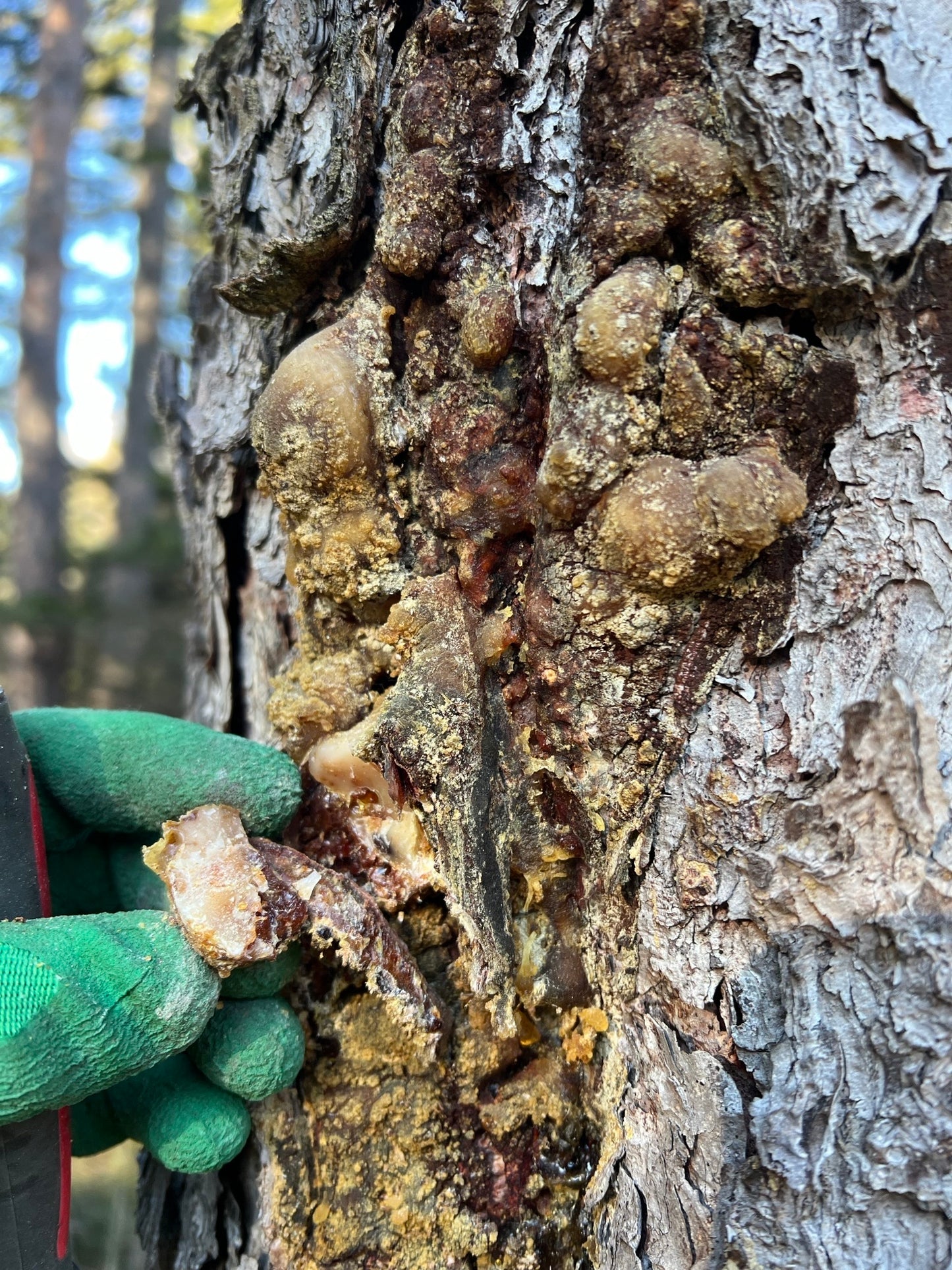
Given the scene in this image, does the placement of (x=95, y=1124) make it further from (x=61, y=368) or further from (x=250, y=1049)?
(x=61, y=368)

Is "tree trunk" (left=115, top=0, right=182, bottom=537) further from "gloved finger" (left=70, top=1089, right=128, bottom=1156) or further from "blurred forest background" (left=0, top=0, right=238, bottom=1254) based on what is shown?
"gloved finger" (left=70, top=1089, right=128, bottom=1156)

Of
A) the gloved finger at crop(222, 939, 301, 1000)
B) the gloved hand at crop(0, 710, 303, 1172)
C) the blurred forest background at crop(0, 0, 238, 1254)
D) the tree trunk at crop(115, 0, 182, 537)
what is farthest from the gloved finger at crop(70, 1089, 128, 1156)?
the tree trunk at crop(115, 0, 182, 537)

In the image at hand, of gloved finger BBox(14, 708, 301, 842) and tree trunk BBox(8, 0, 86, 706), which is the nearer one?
gloved finger BBox(14, 708, 301, 842)

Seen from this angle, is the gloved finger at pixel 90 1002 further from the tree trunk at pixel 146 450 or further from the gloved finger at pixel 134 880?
the tree trunk at pixel 146 450

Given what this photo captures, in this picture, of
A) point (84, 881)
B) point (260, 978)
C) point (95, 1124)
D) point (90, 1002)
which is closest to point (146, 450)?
point (84, 881)

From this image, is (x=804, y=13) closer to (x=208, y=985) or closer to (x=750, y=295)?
(x=750, y=295)

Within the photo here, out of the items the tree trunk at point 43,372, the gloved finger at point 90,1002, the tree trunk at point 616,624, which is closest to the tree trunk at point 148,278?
the tree trunk at point 43,372

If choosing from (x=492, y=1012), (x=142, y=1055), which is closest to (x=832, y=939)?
(x=492, y=1012)
